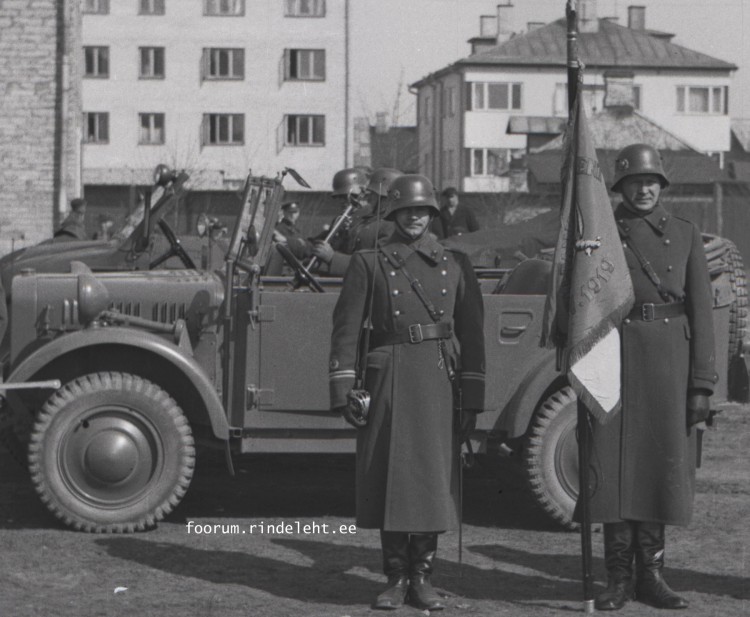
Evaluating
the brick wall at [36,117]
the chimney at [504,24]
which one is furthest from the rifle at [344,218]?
the chimney at [504,24]

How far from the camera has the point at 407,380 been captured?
6719 mm

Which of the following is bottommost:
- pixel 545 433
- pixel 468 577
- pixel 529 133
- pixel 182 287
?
pixel 468 577

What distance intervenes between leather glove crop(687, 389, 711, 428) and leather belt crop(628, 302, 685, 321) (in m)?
0.32

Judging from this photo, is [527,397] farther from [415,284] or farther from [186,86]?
[186,86]

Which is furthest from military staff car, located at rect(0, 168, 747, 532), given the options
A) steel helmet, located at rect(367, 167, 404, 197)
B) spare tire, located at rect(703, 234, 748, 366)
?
steel helmet, located at rect(367, 167, 404, 197)

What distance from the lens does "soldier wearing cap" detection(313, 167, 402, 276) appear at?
8.68 m

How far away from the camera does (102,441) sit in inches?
326

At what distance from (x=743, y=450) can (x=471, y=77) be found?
6260 cm

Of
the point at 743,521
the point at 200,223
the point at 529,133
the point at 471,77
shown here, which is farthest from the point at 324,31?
the point at 743,521

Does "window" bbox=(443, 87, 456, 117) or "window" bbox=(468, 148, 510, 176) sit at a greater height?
"window" bbox=(443, 87, 456, 117)

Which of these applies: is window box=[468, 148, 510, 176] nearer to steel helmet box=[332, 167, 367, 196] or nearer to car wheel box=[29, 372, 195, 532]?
steel helmet box=[332, 167, 367, 196]

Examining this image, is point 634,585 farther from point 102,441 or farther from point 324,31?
point 324,31

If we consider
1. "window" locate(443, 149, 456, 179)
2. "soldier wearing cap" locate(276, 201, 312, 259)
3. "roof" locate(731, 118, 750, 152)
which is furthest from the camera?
"roof" locate(731, 118, 750, 152)

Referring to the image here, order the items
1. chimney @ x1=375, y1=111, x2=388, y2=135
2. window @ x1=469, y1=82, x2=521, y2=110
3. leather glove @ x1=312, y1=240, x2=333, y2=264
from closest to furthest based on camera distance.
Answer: leather glove @ x1=312, y1=240, x2=333, y2=264
chimney @ x1=375, y1=111, x2=388, y2=135
window @ x1=469, y1=82, x2=521, y2=110
